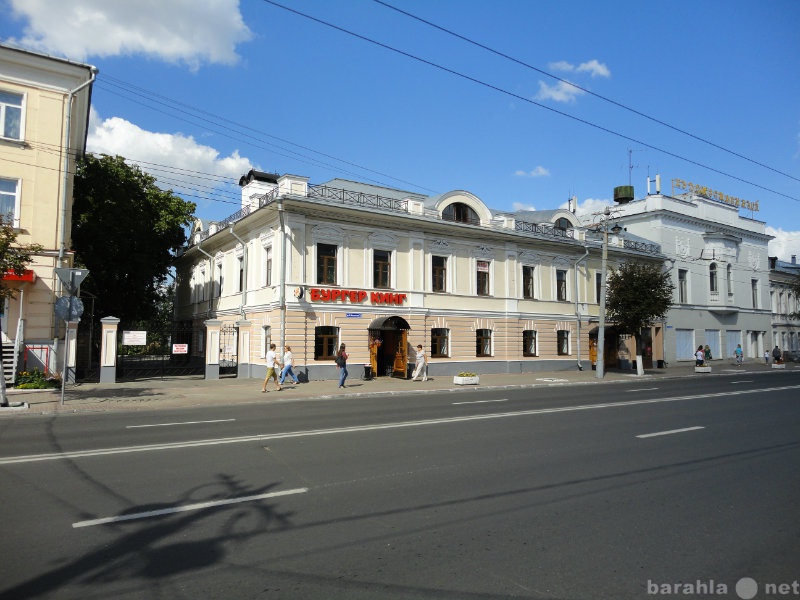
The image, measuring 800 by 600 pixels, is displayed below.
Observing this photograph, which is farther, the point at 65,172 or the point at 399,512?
the point at 65,172

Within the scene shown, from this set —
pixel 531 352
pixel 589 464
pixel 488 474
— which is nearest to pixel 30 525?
pixel 488 474

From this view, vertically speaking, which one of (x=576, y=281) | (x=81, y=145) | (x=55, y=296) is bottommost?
(x=55, y=296)

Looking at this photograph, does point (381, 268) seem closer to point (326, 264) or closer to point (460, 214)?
point (326, 264)

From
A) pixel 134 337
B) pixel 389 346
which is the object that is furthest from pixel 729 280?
pixel 134 337

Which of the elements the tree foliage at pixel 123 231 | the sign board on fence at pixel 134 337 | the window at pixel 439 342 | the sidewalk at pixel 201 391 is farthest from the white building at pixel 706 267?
the sign board on fence at pixel 134 337

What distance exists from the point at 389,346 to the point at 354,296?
12.1ft

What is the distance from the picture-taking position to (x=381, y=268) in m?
27.4

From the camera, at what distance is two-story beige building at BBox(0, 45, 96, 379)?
64.2ft

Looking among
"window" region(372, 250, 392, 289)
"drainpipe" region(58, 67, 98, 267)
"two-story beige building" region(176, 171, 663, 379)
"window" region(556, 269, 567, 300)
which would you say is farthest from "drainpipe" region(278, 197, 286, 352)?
"window" region(556, 269, 567, 300)

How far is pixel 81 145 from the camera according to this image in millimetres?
26906

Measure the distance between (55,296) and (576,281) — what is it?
27.9 meters

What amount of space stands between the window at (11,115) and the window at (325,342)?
13.5 m

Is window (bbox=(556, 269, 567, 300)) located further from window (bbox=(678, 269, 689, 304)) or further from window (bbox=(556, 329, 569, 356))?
window (bbox=(678, 269, 689, 304))

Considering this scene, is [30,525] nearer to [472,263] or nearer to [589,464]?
[589,464]
